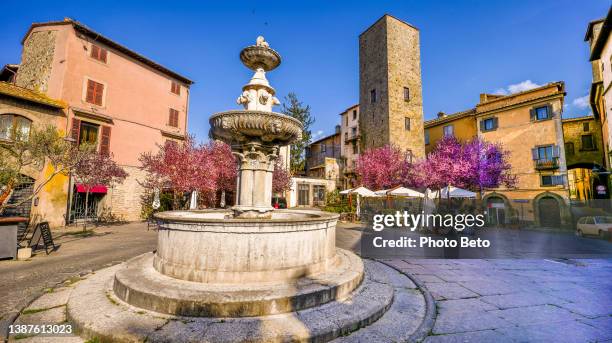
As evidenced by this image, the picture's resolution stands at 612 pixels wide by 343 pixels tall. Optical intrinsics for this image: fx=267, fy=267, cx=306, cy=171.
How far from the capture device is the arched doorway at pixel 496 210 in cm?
2406

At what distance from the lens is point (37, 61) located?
18.4m

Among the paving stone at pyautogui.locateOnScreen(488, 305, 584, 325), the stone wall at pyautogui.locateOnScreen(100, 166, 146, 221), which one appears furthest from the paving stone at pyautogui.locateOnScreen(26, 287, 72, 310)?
the stone wall at pyautogui.locateOnScreen(100, 166, 146, 221)

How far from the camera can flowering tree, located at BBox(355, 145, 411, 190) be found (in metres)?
23.5

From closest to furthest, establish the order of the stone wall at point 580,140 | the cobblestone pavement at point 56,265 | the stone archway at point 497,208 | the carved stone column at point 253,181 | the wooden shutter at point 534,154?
the cobblestone pavement at point 56,265
the carved stone column at point 253,181
the wooden shutter at point 534,154
the stone archway at point 497,208
the stone wall at point 580,140

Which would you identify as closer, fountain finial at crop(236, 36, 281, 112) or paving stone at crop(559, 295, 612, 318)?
paving stone at crop(559, 295, 612, 318)

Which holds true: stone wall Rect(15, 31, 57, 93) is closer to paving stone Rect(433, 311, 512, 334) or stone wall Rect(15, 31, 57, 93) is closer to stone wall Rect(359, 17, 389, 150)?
paving stone Rect(433, 311, 512, 334)

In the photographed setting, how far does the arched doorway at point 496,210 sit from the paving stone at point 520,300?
73.5 ft

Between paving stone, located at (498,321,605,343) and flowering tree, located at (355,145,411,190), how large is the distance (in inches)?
778

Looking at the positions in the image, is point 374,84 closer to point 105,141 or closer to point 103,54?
point 103,54

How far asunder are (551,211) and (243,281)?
28408 mm

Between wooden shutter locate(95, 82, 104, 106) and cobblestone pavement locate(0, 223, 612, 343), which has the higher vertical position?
wooden shutter locate(95, 82, 104, 106)

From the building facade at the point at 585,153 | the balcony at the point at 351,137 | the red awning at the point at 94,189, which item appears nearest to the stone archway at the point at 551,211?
the building facade at the point at 585,153

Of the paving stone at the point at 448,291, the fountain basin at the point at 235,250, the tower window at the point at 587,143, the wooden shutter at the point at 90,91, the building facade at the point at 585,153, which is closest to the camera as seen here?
the fountain basin at the point at 235,250

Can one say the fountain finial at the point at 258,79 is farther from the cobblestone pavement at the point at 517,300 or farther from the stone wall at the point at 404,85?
the stone wall at the point at 404,85
